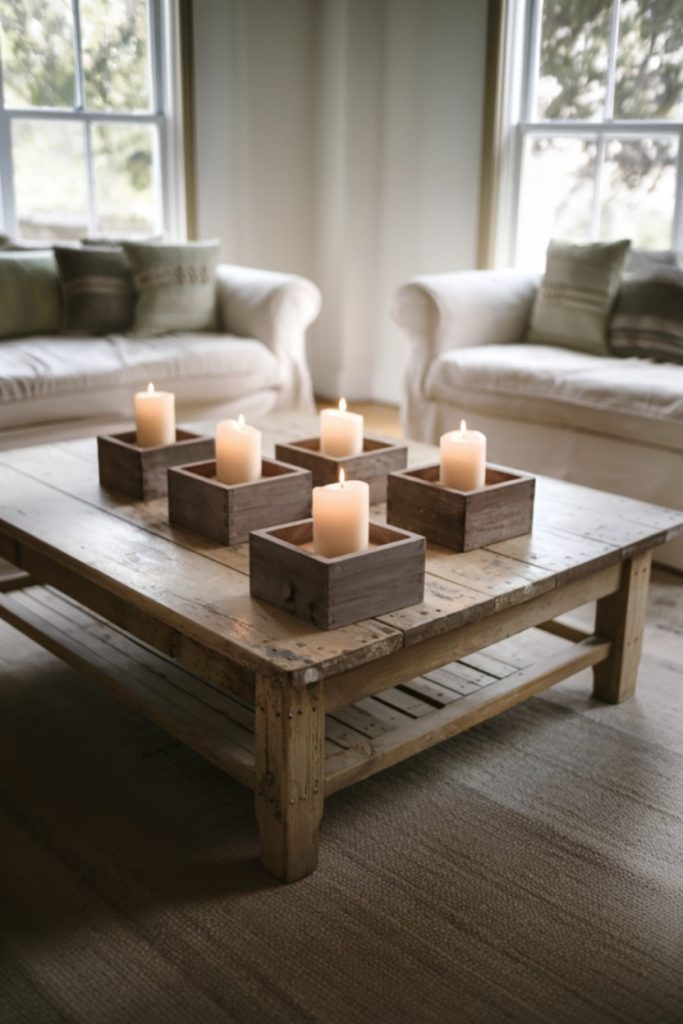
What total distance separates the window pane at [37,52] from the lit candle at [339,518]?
10.8ft

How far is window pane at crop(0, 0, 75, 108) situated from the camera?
4.08m

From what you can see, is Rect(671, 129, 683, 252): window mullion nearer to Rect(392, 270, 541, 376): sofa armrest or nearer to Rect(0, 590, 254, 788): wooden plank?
Rect(392, 270, 541, 376): sofa armrest

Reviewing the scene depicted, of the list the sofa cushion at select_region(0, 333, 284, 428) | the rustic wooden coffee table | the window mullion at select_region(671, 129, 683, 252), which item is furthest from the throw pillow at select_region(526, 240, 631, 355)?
the rustic wooden coffee table

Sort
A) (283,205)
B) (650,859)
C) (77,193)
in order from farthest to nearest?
(283,205), (77,193), (650,859)

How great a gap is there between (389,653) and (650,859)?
21.7 inches

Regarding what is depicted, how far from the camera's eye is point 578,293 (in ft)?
12.0

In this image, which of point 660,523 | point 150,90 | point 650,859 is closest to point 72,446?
point 660,523

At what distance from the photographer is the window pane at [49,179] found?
4242 mm

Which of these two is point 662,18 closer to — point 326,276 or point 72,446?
point 326,276

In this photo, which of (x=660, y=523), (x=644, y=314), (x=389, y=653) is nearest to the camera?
(x=389, y=653)

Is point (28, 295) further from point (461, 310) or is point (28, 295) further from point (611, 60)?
point (611, 60)

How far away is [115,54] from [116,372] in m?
1.70

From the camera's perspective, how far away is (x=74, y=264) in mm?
3766

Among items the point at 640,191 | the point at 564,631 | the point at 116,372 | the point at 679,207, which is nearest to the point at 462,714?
the point at 564,631
